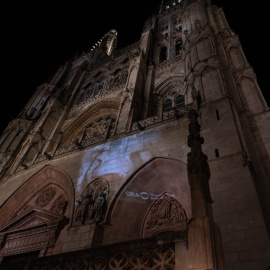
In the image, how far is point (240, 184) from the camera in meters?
5.63

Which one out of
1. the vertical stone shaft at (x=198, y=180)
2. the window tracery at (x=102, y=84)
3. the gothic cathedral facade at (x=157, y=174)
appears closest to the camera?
the vertical stone shaft at (x=198, y=180)

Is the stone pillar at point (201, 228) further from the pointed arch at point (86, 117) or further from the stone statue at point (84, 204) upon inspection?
the pointed arch at point (86, 117)

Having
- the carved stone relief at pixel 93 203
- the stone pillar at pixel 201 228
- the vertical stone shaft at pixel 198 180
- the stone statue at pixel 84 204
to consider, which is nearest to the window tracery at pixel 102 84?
the carved stone relief at pixel 93 203

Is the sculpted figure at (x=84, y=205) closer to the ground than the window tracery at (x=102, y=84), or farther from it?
closer to the ground

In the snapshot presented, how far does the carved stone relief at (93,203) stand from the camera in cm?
722

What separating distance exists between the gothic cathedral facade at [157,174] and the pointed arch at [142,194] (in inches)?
1.3

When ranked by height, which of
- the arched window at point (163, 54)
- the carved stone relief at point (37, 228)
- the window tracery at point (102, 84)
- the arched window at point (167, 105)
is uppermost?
the arched window at point (163, 54)

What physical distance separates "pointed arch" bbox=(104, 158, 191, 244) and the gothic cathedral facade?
3cm

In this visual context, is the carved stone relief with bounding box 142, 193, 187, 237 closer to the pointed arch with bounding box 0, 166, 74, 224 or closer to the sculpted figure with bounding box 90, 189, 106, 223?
the sculpted figure with bounding box 90, 189, 106, 223

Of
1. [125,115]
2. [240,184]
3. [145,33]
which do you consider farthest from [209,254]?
[145,33]

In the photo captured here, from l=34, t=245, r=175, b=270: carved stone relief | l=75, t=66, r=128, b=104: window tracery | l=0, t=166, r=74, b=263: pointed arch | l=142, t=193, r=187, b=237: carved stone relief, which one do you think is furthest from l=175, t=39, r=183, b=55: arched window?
l=34, t=245, r=175, b=270: carved stone relief

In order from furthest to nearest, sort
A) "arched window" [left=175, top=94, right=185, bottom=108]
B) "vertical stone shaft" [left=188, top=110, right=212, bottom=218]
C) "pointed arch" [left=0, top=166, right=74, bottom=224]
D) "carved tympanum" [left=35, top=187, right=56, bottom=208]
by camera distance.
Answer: "arched window" [left=175, top=94, right=185, bottom=108]
"carved tympanum" [left=35, top=187, right=56, bottom=208]
"pointed arch" [left=0, top=166, right=74, bottom=224]
"vertical stone shaft" [left=188, top=110, right=212, bottom=218]

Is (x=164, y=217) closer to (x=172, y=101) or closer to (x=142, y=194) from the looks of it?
(x=142, y=194)

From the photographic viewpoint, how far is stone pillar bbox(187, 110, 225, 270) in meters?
2.80
